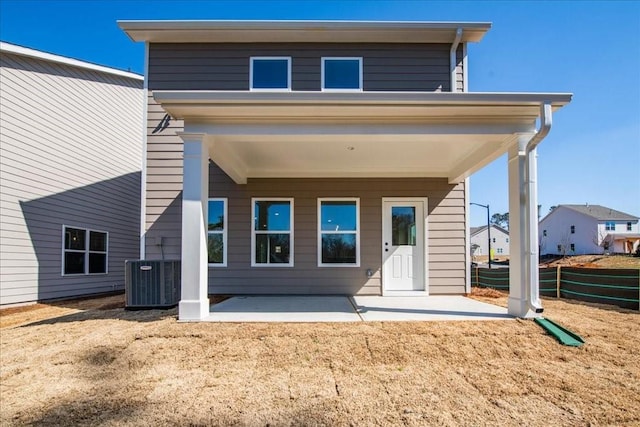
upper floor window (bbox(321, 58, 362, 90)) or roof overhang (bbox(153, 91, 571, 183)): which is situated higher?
upper floor window (bbox(321, 58, 362, 90))

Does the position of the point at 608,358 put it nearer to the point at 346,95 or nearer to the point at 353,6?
the point at 346,95

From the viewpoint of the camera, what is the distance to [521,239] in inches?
181

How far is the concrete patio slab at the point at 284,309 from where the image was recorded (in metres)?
4.61

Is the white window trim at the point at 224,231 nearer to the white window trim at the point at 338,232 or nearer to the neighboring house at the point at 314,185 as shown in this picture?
the neighboring house at the point at 314,185

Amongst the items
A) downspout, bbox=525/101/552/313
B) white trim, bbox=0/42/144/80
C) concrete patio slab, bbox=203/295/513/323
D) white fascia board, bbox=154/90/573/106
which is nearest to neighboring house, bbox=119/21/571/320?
concrete patio slab, bbox=203/295/513/323

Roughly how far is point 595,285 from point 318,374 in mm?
6453

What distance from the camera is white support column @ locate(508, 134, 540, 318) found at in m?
4.51

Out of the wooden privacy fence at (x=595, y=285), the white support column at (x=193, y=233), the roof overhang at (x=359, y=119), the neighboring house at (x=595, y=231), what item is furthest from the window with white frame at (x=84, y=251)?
the neighboring house at (x=595, y=231)

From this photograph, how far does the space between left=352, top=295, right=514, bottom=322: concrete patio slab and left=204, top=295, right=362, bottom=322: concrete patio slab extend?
0.27 m

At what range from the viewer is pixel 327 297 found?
22.2ft

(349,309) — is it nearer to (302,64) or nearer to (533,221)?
(533,221)

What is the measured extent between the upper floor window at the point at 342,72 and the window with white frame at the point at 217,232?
10.6 feet

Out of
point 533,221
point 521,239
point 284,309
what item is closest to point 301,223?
point 284,309

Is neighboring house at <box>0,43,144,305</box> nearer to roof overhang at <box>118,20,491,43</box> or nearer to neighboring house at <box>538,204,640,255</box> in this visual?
roof overhang at <box>118,20,491,43</box>
